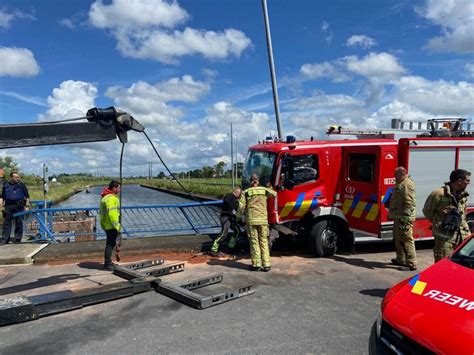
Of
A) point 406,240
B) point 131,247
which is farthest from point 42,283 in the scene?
point 406,240

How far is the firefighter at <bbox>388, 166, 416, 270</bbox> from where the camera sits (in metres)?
7.43

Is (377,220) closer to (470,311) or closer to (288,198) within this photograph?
(288,198)

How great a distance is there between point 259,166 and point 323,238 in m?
2.13

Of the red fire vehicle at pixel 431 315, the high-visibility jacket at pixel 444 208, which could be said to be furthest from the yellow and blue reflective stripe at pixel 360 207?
the red fire vehicle at pixel 431 315

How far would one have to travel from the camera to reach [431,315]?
3.16m

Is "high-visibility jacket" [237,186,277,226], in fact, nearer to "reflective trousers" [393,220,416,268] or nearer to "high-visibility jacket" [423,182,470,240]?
"reflective trousers" [393,220,416,268]

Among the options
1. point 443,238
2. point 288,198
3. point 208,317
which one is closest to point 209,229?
point 288,198

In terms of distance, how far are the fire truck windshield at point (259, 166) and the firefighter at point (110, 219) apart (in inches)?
121

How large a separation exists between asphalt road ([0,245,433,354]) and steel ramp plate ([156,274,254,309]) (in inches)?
3.8

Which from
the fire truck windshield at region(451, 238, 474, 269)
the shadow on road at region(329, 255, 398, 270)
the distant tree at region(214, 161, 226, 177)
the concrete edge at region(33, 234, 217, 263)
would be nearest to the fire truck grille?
the fire truck windshield at region(451, 238, 474, 269)

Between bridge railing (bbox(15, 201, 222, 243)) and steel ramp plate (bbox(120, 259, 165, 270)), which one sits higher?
bridge railing (bbox(15, 201, 222, 243))

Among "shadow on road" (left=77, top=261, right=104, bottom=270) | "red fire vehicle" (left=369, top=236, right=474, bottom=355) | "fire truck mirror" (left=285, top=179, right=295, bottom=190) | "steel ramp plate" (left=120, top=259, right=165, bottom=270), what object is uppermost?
"fire truck mirror" (left=285, top=179, right=295, bottom=190)

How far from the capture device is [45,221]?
33.5 feet

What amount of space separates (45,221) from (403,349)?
9.38 m
